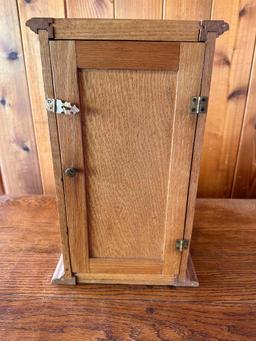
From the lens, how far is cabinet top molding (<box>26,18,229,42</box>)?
48 cm

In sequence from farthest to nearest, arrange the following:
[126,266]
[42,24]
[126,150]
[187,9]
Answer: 1. [187,9]
2. [126,266]
3. [126,150]
4. [42,24]

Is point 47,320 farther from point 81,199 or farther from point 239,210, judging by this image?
point 239,210

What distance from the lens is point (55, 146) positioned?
0.57m

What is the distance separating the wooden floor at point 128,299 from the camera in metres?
0.58

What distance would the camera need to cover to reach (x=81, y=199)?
2.06ft

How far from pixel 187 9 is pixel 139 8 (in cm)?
15

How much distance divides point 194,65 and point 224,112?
20.8 inches

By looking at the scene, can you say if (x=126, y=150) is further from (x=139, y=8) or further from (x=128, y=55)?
(x=139, y=8)

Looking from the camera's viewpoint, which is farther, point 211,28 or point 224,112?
point 224,112

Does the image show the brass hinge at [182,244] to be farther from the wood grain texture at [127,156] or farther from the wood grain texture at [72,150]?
the wood grain texture at [72,150]

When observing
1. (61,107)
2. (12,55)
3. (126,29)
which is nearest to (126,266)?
(61,107)

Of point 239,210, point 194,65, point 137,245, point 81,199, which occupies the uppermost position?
point 194,65

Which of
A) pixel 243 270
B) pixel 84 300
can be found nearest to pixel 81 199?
pixel 84 300

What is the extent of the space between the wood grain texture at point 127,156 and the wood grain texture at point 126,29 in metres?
0.06
